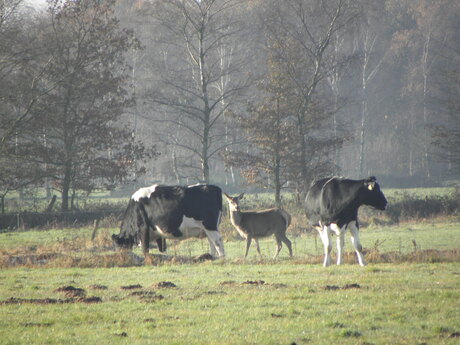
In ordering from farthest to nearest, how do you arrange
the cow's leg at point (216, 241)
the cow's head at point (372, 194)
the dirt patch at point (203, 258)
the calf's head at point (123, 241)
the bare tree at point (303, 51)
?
the bare tree at point (303, 51), the calf's head at point (123, 241), the cow's leg at point (216, 241), the dirt patch at point (203, 258), the cow's head at point (372, 194)

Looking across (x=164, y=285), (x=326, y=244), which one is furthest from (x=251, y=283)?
(x=326, y=244)

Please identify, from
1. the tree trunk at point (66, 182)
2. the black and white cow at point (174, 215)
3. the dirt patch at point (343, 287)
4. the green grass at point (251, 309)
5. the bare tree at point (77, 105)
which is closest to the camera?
the green grass at point (251, 309)

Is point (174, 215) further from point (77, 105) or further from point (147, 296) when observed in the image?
point (77, 105)

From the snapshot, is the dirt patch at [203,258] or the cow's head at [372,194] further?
the dirt patch at [203,258]

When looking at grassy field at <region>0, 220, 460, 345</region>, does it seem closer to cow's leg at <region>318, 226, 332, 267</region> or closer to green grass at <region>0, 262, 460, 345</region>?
green grass at <region>0, 262, 460, 345</region>

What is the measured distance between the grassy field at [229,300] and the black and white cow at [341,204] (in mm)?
834

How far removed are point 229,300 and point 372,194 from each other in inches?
287

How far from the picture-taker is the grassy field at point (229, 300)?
31.1 feet

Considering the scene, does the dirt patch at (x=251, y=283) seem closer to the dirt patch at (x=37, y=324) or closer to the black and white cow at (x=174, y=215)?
the dirt patch at (x=37, y=324)

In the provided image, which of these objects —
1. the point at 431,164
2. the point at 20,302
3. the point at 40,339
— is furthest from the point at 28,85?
the point at 431,164

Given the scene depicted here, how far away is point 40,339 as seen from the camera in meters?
9.37

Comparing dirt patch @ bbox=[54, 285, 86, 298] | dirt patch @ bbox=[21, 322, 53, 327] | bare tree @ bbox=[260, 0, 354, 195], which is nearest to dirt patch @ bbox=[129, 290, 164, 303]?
dirt patch @ bbox=[54, 285, 86, 298]

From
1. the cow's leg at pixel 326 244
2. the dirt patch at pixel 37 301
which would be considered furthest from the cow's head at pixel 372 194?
the dirt patch at pixel 37 301

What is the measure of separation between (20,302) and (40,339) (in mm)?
3082
